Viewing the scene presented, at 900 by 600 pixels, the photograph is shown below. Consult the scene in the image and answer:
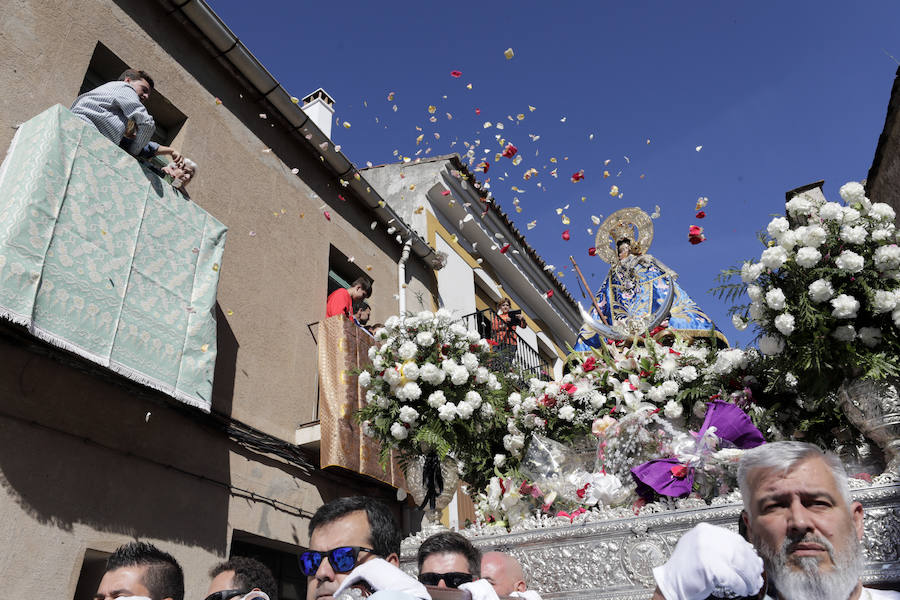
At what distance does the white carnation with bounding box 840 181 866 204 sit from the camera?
3391mm

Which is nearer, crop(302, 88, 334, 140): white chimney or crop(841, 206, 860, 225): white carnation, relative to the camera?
crop(841, 206, 860, 225): white carnation

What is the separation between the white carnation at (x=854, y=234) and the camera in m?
3.16

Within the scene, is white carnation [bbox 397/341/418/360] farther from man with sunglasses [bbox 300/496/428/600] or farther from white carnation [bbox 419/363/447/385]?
man with sunglasses [bbox 300/496/428/600]

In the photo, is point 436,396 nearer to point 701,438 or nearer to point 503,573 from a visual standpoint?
point 503,573

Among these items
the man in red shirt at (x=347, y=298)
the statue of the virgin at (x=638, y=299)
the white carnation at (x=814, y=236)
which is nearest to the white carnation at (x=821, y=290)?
the white carnation at (x=814, y=236)

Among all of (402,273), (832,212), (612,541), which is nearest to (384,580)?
(612,541)

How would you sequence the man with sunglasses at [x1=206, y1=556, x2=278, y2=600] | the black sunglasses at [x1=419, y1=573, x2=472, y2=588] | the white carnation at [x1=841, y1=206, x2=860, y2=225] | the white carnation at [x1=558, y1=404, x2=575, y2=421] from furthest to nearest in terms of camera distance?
the white carnation at [x1=558, y1=404, x2=575, y2=421], the white carnation at [x1=841, y1=206, x2=860, y2=225], the man with sunglasses at [x1=206, y1=556, x2=278, y2=600], the black sunglasses at [x1=419, y1=573, x2=472, y2=588]

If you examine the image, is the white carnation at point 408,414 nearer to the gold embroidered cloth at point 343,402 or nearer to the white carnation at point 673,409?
the white carnation at point 673,409

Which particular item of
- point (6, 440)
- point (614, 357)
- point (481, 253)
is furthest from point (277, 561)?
point (481, 253)

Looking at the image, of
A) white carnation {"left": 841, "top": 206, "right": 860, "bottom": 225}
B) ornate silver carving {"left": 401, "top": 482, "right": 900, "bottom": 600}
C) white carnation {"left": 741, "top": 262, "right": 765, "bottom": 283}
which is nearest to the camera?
ornate silver carving {"left": 401, "top": 482, "right": 900, "bottom": 600}

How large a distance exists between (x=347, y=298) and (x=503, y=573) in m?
5.27

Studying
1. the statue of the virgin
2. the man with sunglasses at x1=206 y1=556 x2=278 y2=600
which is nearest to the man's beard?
the man with sunglasses at x1=206 y1=556 x2=278 y2=600

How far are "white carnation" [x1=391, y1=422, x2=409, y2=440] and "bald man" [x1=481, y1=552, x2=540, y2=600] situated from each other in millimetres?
1068

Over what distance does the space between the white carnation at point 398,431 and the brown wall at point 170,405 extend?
2393mm
